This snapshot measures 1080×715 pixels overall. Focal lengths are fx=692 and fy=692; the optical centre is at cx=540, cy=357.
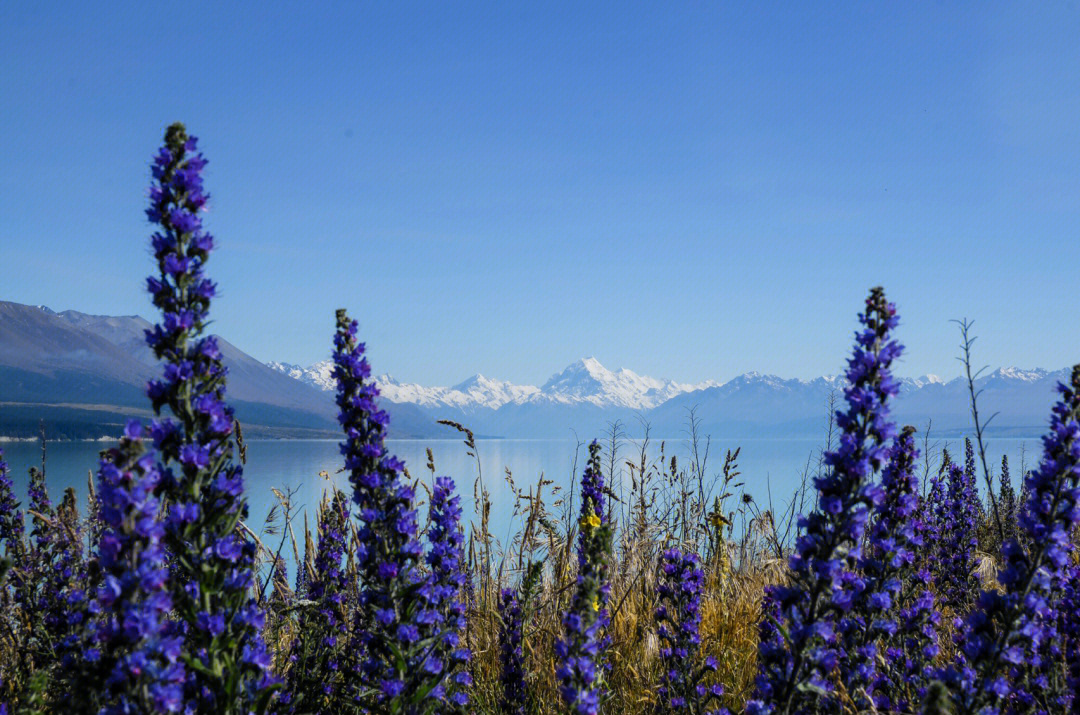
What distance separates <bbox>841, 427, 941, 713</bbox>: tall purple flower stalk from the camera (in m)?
3.83

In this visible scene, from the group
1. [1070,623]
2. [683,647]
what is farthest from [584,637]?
[1070,623]

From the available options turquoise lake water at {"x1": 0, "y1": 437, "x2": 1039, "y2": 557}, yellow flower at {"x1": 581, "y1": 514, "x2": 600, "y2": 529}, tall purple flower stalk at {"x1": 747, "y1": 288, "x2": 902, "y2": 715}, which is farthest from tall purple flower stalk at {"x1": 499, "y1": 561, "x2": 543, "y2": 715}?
tall purple flower stalk at {"x1": 747, "y1": 288, "x2": 902, "y2": 715}

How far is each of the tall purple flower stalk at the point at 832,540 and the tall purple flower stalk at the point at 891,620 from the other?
0.79 m

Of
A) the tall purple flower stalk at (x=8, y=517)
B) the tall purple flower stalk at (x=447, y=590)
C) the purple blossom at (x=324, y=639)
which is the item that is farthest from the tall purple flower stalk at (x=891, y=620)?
the tall purple flower stalk at (x=8, y=517)

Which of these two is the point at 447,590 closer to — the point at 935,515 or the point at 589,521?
the point at 589,521

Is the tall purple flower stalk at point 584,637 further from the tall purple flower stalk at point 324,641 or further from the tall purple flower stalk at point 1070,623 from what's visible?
the tall purple flower stalk at point 1070,623

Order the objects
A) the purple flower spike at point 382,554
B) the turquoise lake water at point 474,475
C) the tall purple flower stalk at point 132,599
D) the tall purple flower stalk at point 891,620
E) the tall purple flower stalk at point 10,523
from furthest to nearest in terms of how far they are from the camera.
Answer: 1. the turquoise lake water at point 474,475
2. the tall purple flower stalk at point 10,523
3. the tall purple flower stalk at point 891,620
4. the purple flower spike at point 382,554
5. the tall purple flower stalk at point 132,599

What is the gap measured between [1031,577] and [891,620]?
1214 millimetres

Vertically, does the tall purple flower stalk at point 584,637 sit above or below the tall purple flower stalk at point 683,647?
above

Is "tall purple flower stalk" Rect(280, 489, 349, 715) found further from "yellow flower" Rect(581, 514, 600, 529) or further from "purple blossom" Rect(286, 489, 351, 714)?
"yellow flower" Rect(581, 514, 600, 529)

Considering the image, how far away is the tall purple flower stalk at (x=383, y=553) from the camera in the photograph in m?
3.40

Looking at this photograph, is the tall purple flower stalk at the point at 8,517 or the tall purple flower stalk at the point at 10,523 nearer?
the tall purple flower stalk at the point at 10,523

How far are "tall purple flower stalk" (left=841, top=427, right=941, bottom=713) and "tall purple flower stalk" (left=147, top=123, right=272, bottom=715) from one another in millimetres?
3084

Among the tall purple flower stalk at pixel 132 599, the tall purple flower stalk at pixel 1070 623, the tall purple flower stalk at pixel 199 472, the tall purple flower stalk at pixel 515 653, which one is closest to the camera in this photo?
the tall purple flower stalk at pixel 132 599
